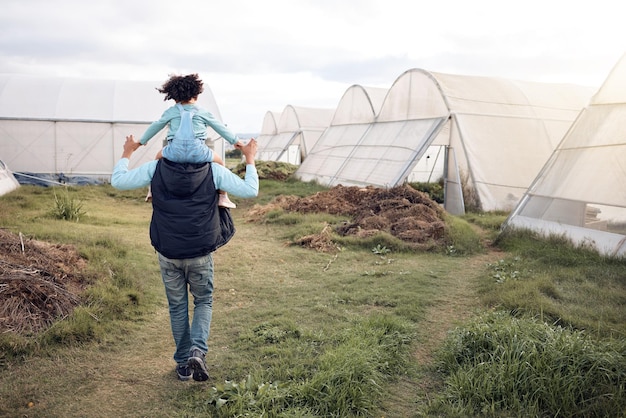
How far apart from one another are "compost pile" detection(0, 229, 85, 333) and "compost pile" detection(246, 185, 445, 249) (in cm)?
Answer: 406

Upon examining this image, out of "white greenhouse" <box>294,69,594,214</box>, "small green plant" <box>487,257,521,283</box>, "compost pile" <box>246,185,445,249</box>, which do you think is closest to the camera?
"small green plant" <box>487,257,521,283</box>

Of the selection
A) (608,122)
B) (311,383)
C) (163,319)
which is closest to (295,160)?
(608,122)

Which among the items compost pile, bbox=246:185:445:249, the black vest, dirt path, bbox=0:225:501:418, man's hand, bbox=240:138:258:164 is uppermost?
man's hand, bbox=240:138:258:164

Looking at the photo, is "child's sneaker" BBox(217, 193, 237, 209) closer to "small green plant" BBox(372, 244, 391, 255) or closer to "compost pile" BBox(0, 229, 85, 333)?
"compost pile" BBox(0, 229, 85, 333)

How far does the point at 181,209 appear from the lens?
343 centimetres

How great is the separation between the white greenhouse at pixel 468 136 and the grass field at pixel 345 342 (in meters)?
5.42

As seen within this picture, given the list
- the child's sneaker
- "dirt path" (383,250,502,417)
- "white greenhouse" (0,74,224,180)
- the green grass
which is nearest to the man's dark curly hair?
the child's sneaker

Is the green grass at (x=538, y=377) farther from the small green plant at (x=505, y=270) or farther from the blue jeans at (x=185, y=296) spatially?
the small green plant at (x=505, y=270)

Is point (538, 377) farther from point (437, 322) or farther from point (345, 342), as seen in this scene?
point (437, 322)

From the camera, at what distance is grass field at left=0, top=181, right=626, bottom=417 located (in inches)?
126

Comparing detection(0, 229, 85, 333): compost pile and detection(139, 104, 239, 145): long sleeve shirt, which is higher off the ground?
detection(139, 104, 239, 145): long sleeve shirt

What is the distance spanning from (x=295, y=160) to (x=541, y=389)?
24589 mm

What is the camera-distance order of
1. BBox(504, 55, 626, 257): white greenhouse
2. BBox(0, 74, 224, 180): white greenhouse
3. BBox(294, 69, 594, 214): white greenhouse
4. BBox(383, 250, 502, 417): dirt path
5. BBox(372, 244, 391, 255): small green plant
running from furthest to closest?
BBox(0, 74, 224, 180): white greenhouse < BBox(294, 69, 594, 214): white greenhouse < BBox(372, 244, 391, 255): small green plant < BBox(504, 55, 626, 257): white greenhouse < BBox(383, 250, 502, 417): dirt path

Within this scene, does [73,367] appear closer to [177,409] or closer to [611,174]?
[177,409]
